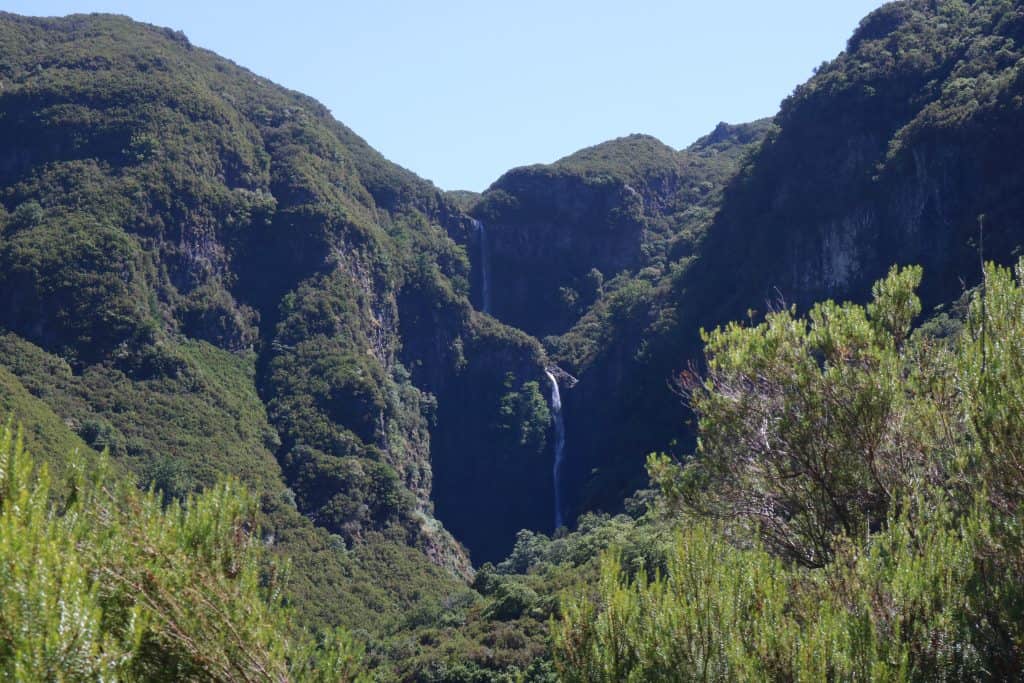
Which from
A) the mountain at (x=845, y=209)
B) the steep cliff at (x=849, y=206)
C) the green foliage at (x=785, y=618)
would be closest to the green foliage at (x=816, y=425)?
the green foliage at (x=785, y=618)

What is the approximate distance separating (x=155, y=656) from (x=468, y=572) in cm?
5217

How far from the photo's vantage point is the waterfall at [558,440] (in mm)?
66562

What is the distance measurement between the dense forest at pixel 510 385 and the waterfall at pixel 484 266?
46cm

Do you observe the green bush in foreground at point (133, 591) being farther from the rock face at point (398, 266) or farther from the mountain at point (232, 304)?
the rock face at point (398, 266)

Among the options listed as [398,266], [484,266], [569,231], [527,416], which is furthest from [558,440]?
[569,231]

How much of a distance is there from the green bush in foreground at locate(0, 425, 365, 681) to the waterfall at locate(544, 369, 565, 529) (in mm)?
57491

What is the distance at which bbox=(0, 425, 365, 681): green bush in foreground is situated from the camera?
521cm

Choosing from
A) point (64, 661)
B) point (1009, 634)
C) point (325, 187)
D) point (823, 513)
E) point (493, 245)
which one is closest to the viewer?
point (64, 661)

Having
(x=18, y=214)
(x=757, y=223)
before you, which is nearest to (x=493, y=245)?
(x=757, y=223)

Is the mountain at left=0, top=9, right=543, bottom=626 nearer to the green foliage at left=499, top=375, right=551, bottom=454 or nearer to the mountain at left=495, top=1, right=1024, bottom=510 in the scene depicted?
the green foliage at left=499, top=375, right=551, bottom=454

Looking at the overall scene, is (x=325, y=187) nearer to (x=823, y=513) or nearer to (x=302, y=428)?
(x=302, y=428)

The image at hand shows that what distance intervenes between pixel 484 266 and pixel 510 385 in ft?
62.3

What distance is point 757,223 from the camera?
210 ft

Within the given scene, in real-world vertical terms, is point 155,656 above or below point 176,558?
below
